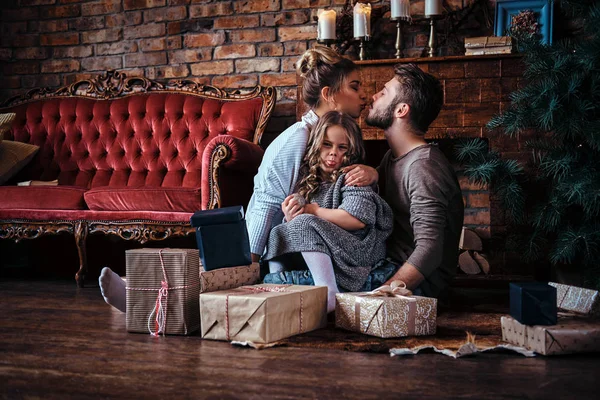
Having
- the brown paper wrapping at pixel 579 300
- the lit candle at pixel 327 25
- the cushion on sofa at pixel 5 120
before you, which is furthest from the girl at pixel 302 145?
the cushion on sofa at pixel 5 120

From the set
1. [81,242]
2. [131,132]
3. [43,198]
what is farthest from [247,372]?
[131,132]

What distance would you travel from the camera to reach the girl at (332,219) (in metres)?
2.18

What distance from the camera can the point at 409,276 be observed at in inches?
86.1

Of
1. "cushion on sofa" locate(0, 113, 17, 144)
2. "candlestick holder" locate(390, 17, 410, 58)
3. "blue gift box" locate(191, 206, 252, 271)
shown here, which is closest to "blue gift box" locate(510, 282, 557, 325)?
"blue gift box" locate(191, 206, 252, 271)

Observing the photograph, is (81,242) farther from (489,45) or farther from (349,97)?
(489,45)

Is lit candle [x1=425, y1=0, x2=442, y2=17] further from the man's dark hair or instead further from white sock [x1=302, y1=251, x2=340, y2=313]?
white sock [x1=302, y1=251, x2=340, y2=313]

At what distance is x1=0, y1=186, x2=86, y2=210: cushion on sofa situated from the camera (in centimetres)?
328

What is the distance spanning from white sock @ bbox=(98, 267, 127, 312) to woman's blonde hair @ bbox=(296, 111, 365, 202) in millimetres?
722

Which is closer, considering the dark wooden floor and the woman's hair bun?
the dark wooden floor

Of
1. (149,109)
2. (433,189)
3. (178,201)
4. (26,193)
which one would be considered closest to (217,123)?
(149,109)

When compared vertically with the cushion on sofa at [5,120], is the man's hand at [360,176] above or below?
below

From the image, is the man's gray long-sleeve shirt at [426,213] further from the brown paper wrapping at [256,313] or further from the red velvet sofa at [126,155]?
the red velvet sofa at [126,155]

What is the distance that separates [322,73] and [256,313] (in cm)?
120

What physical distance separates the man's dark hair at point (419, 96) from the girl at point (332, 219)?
0.85ft
